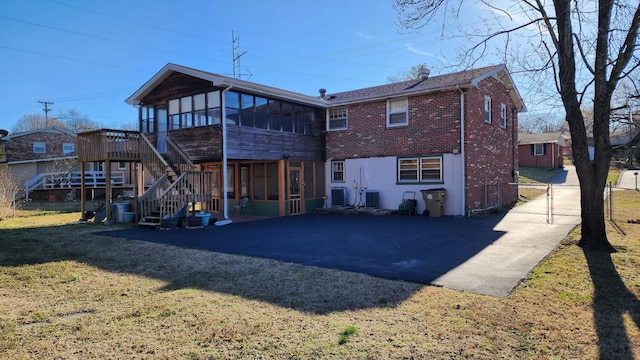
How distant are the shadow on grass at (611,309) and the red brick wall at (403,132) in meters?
8.67

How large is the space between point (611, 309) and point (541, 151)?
3888 centimetres

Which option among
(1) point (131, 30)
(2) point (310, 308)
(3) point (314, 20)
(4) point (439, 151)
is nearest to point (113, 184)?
(1) point (131, 30)

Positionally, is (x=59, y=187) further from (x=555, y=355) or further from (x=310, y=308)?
(x=555, y=355)

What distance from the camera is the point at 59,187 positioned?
90.6ft

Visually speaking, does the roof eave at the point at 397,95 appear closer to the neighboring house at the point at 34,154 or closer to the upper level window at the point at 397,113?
the upper level window at the point at 397,113

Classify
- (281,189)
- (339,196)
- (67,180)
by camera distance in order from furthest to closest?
(67,180), (339,196), (281,189)

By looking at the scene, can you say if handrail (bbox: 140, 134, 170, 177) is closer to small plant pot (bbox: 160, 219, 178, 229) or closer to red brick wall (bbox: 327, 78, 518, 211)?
small plant pot (bbox: 160, 219, 178, 229)

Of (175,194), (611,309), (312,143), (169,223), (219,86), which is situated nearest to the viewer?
(611,309)

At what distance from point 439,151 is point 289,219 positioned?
20.5 ft

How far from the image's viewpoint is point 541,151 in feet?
127

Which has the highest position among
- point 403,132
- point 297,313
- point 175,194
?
point 403,132

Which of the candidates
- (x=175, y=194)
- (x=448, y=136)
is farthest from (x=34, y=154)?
(x=448, y=136)

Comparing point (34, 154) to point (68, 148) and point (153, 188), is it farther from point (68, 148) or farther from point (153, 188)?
point (153, 188)

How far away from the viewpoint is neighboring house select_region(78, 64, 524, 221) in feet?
47.3
